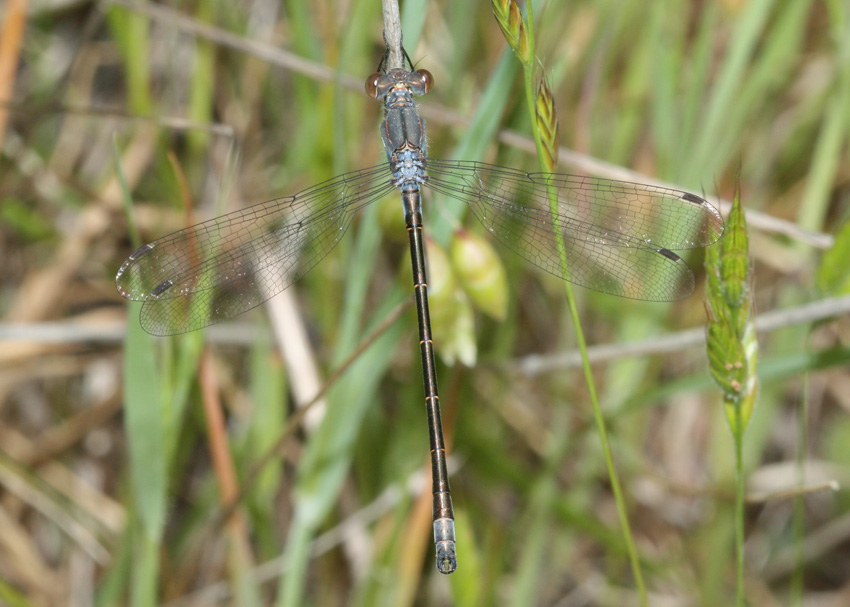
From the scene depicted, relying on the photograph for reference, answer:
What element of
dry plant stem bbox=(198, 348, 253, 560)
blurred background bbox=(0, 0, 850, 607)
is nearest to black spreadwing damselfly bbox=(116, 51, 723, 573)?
blurred background bbox=(0, 0, 850, 607)

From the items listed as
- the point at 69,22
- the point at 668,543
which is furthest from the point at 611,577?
the point at 69,22

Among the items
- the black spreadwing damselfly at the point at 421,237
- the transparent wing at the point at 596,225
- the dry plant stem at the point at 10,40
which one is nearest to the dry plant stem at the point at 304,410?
the black spreadwing damselfly at the point at 421,237

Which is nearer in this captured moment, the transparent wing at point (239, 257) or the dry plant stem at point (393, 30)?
the dry plant stem at point (393, 30)

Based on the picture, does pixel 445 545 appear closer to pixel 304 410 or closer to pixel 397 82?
pixel 304 410

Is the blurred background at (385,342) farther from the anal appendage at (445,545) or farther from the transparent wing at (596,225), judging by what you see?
the anal appendage at (445,545)

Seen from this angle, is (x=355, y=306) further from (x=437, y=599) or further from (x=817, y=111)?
(x=817, y=111)

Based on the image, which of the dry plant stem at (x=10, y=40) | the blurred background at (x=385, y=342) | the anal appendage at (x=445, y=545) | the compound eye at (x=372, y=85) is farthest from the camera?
the dry plant stem at (x=10, y=40)
